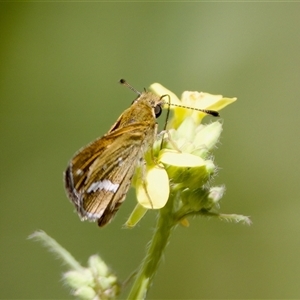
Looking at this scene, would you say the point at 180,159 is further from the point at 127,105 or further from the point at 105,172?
the point at 127,105

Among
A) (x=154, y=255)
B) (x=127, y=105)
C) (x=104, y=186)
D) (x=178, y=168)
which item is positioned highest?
(x=127, y=105)

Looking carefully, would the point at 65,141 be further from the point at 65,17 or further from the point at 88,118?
the point at 65,17

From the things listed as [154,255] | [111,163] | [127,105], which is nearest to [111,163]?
[111,163]

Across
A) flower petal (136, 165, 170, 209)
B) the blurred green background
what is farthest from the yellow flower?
the blurred green background

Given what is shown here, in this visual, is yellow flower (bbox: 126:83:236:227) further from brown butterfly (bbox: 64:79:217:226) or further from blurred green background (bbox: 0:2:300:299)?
blurred green background (bbox: 0:2:300:299)

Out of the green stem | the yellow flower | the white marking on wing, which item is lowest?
the green stem

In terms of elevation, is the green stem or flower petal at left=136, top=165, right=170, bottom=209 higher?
flower petal at left=136, top=165, right=170, bottom=209
